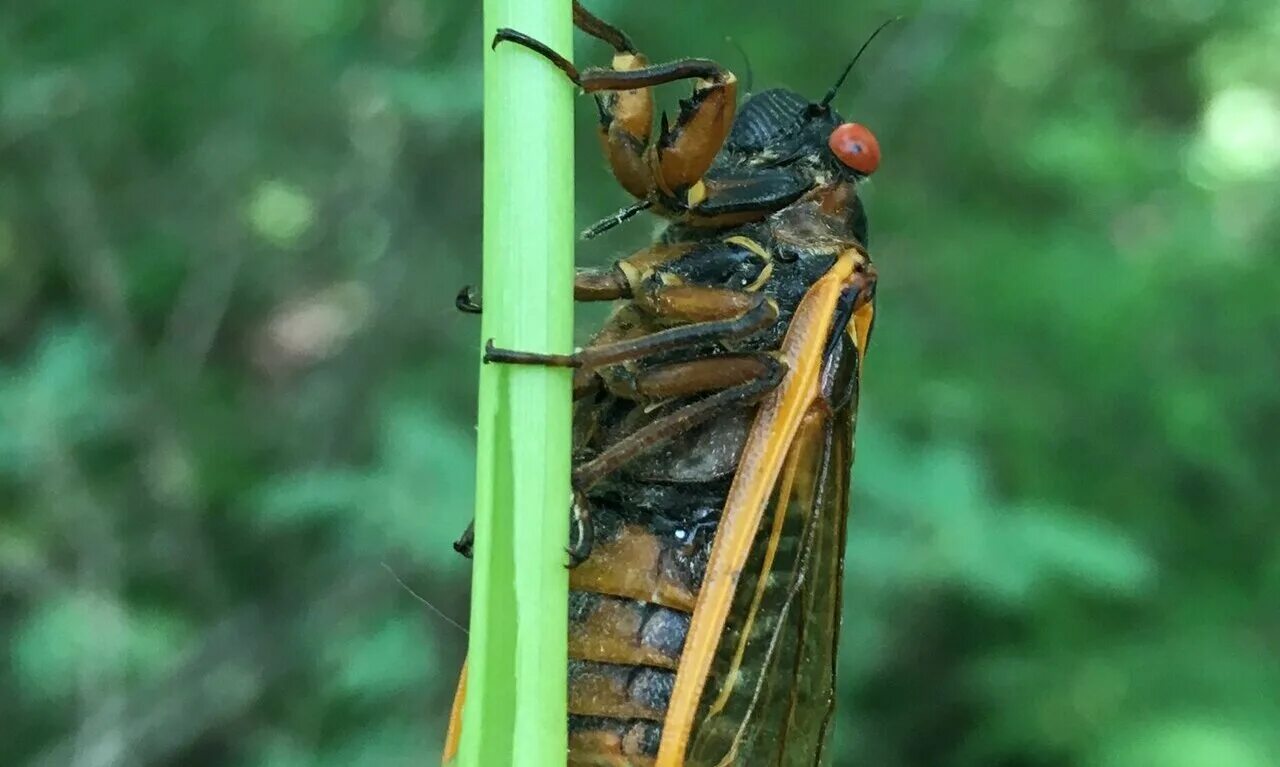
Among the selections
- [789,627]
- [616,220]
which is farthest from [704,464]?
[616,220]

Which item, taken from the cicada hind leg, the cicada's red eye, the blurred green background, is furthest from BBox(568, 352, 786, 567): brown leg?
the blurred green background

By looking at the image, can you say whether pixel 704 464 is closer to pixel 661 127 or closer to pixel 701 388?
pixel 701 388

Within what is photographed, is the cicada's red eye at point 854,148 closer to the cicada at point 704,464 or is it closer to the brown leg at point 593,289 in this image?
the cicada at point 704,464

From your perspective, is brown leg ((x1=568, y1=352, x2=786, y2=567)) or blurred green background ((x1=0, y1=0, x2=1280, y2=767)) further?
blurred green background ((x1=0, y1=0, x2=1280, y2=767))

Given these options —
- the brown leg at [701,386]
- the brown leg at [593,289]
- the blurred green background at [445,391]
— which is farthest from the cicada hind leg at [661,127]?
the blurred green background at [445,391]

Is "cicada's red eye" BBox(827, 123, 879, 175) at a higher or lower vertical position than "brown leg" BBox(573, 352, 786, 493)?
higher

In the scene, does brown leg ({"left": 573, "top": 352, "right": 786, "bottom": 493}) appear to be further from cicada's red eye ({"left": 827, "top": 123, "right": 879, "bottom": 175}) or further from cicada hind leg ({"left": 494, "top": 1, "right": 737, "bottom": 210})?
cicada's red eye ({"left": 827, "top": 123, "right": 879, "bottom": 175})
